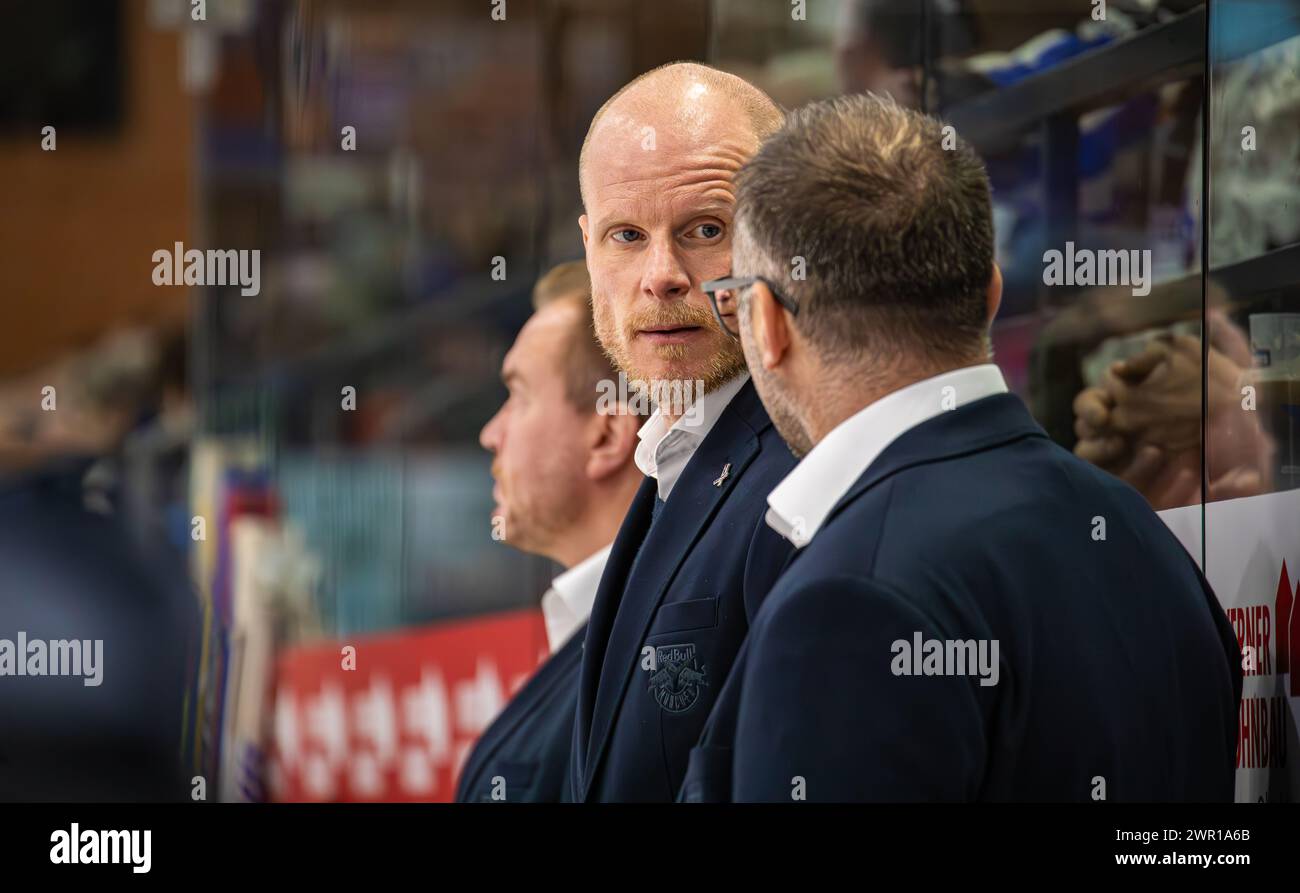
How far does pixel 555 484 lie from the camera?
298cm

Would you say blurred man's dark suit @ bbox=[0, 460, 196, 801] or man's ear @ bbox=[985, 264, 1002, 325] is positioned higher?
man's ear @ bbox=[985, 264, 1002, 325]

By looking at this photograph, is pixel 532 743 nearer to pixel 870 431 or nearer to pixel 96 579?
pixel 96 579

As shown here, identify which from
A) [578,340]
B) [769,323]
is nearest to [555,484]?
[578,340]

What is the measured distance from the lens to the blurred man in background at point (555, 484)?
278 cm

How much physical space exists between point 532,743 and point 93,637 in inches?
40.2

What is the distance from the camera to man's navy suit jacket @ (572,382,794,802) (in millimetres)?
1776

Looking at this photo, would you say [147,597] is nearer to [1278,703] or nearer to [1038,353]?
[1038,353]

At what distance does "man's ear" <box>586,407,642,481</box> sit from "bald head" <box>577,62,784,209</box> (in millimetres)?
774

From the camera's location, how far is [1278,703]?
268cm

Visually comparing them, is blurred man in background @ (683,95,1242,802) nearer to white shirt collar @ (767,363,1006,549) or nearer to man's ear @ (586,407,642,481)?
white shirt collar @ (767,363,1006,549)

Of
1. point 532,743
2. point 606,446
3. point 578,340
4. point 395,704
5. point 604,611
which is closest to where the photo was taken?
point 604,611

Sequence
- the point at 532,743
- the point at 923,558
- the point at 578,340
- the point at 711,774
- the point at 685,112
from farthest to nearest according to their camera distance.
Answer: the point at 578,340
the point at 532,743
the point at 685,112
the point at 711,774
the point at 923,558

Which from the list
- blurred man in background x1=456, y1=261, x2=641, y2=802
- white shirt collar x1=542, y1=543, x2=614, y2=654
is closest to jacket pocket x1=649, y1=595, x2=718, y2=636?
blurred man in background x1=456, y1=261, x2=641, y2=802

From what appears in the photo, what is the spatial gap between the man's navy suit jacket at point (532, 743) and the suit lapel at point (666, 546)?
2.02 ft
